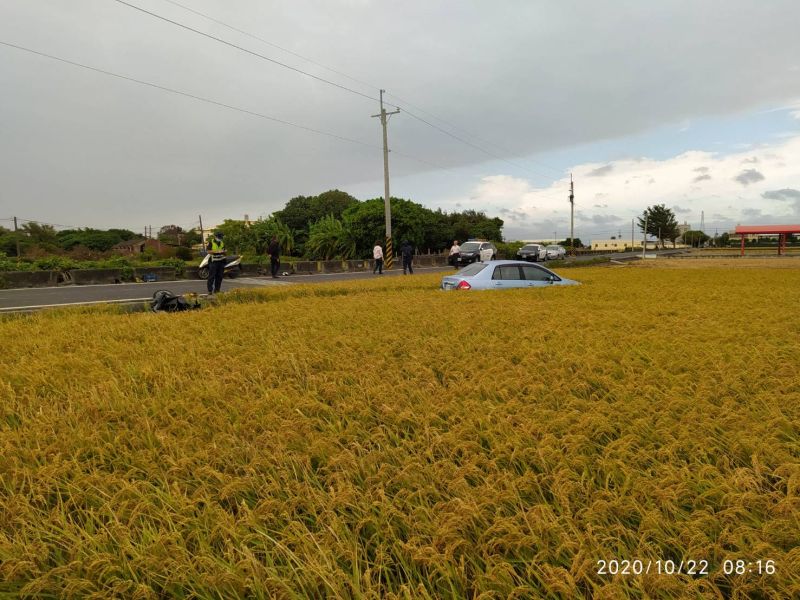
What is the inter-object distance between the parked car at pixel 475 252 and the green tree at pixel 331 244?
12.3 m

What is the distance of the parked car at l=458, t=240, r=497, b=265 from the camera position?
27.3m

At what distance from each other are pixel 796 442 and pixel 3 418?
4.59m

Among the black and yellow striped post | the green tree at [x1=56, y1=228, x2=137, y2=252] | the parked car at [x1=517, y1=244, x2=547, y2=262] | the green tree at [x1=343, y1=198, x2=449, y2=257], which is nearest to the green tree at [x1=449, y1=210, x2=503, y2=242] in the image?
the green tree at [x1=343, y1=198, x2=449, y2=257]

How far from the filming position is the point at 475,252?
94.1ft

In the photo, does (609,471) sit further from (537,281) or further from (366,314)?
(537,281)

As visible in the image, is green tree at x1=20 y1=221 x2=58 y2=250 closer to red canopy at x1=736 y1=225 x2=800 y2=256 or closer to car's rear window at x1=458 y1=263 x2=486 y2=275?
car's rear window at x1=458 y1=263 x2=486 y2=275

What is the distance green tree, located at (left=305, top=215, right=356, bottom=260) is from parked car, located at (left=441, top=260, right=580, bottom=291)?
27500 millimetres

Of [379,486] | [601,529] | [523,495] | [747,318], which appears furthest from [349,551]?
[747,318]

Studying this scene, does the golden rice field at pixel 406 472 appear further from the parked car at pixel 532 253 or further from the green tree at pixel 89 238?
the green tree at pixel 89 238

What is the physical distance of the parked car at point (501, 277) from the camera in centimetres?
1096

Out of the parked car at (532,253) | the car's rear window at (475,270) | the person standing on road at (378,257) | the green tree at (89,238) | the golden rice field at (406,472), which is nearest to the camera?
the golden rice field at (406,472)

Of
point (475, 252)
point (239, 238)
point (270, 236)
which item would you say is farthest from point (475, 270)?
point (239, 238)

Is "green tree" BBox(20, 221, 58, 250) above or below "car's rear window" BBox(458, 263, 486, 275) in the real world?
above

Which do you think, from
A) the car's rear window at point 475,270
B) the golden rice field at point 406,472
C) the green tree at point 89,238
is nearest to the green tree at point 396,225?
the car's rear window at point 475,270
